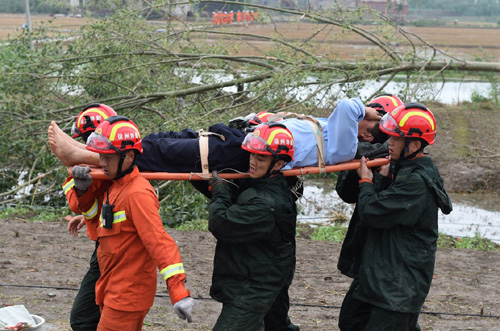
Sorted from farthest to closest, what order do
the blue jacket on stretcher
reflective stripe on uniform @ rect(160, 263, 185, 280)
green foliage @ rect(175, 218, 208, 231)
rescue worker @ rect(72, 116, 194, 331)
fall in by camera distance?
green foliage @ rect(175, 218, 208, 231) → the blue jacket on stretcher → rescue worker @ rect(72, 116, 194, 331) → reflective stripe on uniform @ rect(160, 263, 185, 280)

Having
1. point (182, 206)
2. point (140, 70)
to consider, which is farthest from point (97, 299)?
point (140, 70)

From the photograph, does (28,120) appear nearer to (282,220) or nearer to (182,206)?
(182,206)

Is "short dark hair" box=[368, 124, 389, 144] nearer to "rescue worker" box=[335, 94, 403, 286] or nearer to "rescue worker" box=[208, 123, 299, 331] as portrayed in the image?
"rescue worker" box=[335, 94, 403, 286]

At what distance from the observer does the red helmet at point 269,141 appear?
4352 millimetres

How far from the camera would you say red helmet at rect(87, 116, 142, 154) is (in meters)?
4.18

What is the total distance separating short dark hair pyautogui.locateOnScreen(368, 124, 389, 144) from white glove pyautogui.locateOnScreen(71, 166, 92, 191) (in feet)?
7.00

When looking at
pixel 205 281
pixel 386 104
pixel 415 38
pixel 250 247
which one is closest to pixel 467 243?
pixel 205 281

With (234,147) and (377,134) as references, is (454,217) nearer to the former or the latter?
(377,134)

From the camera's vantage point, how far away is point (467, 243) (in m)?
9.41

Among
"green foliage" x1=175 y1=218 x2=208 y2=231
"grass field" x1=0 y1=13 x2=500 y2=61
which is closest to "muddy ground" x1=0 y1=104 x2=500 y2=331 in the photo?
"green foliage" x1=175 y1=218 x2=208 y2=231

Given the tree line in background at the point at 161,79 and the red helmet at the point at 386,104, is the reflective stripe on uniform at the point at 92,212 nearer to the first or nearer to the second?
the red helmet at the point at 386,104

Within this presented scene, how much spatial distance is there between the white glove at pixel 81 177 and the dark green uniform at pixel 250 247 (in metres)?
0.82

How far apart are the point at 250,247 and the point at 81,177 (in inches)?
47.3

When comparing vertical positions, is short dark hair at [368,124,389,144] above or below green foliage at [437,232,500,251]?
above
